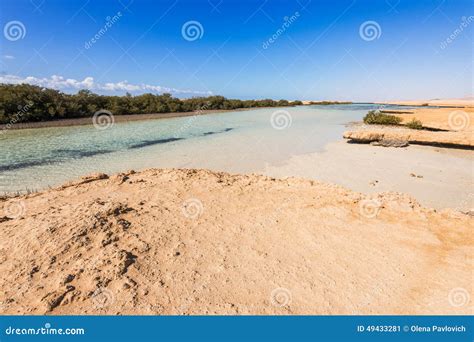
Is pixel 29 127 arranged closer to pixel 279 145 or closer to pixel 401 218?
pixel 279 145

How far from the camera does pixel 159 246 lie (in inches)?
170

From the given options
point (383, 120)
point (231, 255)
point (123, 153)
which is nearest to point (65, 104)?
point (123, 153)

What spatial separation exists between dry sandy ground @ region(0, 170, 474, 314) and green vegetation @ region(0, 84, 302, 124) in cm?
2097

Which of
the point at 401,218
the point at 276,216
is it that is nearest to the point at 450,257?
the point at 401,218

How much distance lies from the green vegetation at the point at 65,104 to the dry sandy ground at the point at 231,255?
826 inches

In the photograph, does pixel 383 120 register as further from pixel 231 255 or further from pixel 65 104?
pixel 65 104

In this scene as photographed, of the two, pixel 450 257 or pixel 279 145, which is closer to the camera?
pixel 450 257

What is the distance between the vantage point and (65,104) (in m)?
26.2

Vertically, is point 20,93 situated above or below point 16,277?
above

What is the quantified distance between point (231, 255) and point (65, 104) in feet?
93.9

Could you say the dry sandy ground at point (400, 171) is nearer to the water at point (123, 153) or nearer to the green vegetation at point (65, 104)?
the water at point (123, 153)

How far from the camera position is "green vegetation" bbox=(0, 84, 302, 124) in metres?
22.0

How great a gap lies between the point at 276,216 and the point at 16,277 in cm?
415
